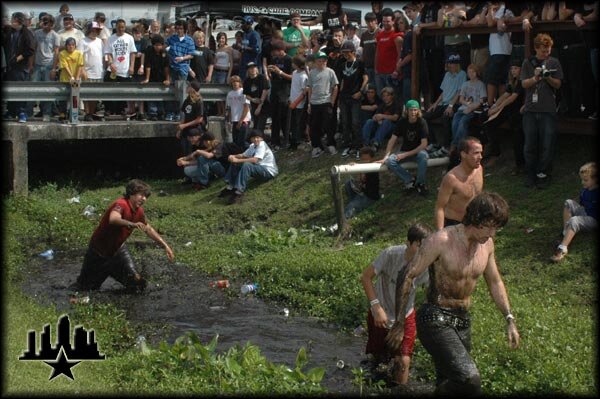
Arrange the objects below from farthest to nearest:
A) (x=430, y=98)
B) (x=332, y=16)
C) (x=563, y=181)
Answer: (x=332, y=16), (x=430, y=98), (x=563, y=181)

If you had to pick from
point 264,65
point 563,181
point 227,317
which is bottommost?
point 227,317

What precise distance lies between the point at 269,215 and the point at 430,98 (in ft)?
11.3

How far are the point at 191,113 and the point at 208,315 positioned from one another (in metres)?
8.36

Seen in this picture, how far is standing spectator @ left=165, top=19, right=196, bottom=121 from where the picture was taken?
20672 millimetres

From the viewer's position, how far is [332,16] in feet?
67.5

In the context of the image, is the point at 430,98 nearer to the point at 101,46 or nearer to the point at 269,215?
the point at 269,215

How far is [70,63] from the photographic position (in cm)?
2036

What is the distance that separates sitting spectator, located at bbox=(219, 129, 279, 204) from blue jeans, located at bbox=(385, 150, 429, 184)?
366cm

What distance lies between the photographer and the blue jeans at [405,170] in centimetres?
1619

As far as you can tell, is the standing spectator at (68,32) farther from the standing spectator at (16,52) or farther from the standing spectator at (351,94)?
the standing spectator at (351,94)

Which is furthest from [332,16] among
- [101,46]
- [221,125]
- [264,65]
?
[101,46]

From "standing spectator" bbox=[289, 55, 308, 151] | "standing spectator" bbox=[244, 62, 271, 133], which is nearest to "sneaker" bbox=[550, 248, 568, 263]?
"standing spectator" bbox=[289, 55, 308, 151]

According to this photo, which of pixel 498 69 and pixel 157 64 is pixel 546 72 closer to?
pixel 498 69

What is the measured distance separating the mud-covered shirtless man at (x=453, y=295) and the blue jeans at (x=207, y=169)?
38.7ft
